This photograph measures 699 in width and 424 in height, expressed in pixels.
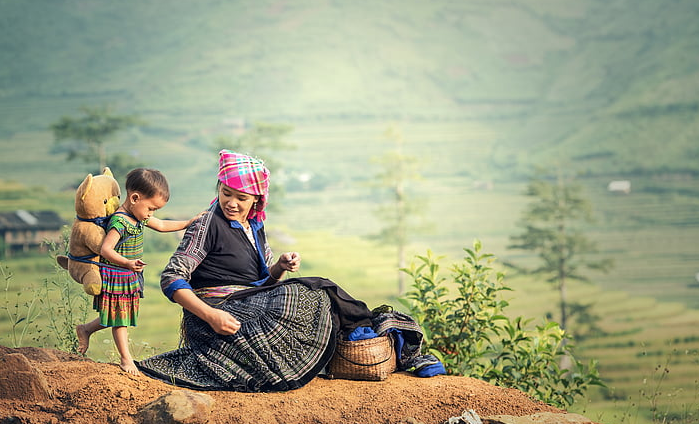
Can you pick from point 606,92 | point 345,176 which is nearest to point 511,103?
point 606,92

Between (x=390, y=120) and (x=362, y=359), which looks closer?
(x=362, y=359)

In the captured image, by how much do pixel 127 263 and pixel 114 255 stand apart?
0.23ft

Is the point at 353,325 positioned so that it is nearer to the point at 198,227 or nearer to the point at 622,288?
the point at 198,227

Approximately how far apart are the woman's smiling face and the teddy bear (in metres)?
0.56

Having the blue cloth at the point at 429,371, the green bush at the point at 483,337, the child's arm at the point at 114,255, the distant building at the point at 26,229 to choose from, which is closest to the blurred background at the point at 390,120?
the distant building at the point at 26,229

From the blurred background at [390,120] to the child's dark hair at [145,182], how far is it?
18281mm

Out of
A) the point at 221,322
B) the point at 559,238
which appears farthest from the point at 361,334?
the point at 559,238

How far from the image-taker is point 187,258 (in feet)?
10.8

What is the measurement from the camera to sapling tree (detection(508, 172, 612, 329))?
2080 centimetres

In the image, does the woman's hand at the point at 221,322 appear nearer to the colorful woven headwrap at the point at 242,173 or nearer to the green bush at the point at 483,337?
the colorful woven headwrap at the point at 242,173

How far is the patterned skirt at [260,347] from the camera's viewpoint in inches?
129

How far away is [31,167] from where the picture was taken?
2503 cm

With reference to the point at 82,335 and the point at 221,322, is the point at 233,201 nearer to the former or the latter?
the point at 221,322

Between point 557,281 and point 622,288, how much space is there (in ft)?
8.25
